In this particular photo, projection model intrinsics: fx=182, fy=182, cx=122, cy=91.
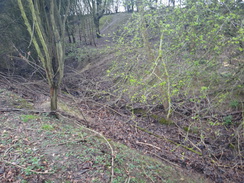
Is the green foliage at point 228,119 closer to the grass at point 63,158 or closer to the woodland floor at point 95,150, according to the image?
the woodland floor at point 95,150

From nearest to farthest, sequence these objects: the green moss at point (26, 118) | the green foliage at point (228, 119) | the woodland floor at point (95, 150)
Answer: the woodland floor at point (95, 150), the green moss at point (26, 118), the green foliage at point (228, 119)

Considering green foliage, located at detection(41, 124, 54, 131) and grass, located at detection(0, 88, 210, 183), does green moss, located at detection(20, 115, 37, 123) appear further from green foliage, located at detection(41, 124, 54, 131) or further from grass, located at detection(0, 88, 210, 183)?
green foliage, located at detection(41, 124, 54, 131)

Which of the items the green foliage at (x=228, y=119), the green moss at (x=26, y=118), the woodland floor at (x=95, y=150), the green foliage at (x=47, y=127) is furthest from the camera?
the green foliage at (x=228, y=119)

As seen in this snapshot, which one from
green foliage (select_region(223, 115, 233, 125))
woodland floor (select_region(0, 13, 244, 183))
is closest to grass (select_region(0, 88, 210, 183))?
woodland floor (select_region(0, 13, 244, 183))

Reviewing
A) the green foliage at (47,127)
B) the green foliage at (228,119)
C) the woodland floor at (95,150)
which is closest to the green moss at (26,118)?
the woodland floor at (95,150)

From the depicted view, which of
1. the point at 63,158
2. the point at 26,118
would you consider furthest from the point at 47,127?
the point at 63,158

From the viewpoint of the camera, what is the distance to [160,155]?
568 centimetres

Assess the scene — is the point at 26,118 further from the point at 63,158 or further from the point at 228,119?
the point at 228,119

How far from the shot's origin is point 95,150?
14.3ft

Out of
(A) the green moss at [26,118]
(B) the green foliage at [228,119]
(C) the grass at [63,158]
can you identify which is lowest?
(B) the green foliage at [228,119]

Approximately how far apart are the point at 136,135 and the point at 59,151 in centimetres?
335

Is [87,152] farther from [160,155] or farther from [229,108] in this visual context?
[229,108]

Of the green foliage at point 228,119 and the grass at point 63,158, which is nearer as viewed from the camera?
the grass at point 63,158

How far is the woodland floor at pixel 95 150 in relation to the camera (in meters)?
3.44
